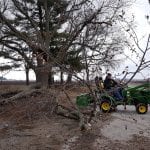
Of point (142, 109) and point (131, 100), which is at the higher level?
point (131, 100)

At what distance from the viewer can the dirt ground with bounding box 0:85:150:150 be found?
48.1 feet

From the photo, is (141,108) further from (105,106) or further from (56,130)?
(56,130)

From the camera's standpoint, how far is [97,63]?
17.3 meters

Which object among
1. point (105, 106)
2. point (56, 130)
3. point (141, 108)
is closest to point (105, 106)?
point (105, 106)

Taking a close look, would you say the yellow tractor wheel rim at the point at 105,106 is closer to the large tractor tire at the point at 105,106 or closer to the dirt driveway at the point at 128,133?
the large tractor tire at the point at 105,106

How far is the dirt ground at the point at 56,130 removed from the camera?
1467cm

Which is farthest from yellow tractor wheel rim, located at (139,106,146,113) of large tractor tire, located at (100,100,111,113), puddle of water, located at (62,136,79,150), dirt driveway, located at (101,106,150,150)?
puddle of water, located at (62,136,79,150)

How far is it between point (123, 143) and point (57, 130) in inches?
122

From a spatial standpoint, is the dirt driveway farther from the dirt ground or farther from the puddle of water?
the puddle of water

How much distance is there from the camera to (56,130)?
17062mm

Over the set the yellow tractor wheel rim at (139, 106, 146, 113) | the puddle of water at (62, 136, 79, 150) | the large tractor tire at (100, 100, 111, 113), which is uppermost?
the large tractor tire at (100, 100, 111, 113)

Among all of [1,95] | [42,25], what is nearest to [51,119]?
[1,95]

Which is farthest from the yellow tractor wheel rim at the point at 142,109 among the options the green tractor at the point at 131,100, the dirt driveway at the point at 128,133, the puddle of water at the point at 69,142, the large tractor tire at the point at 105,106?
the puddle of water at the point at 69,142

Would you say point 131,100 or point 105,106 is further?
point 131,100
